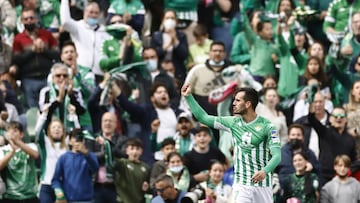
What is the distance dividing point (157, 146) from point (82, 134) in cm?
198

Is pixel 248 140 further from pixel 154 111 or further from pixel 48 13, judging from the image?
pixel 48 13

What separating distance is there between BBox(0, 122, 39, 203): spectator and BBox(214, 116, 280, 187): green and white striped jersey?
3794 mm

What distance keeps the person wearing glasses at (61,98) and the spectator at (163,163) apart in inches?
54.2

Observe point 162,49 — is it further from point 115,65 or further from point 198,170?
point 198,170

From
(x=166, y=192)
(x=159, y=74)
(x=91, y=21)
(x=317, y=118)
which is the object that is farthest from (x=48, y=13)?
(x=166, y=192)

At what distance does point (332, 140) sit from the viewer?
21.0 m

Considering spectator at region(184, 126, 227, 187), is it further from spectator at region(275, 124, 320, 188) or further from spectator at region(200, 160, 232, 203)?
spectator at region(275, 124, 320, 188)

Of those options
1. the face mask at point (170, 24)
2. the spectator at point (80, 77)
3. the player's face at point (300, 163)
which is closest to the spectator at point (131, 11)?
the face mask at point (170, 24)

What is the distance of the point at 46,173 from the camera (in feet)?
65.4

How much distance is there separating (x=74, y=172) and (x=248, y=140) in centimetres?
346

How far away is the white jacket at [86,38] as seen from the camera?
22.8 meters

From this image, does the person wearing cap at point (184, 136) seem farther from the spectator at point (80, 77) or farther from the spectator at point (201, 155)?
the spectator at point (80, 77)

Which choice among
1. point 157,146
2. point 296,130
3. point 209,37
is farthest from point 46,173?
point 209,37

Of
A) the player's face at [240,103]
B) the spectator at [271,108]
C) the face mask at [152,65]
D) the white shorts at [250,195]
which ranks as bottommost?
the white shorts at [250,195]
